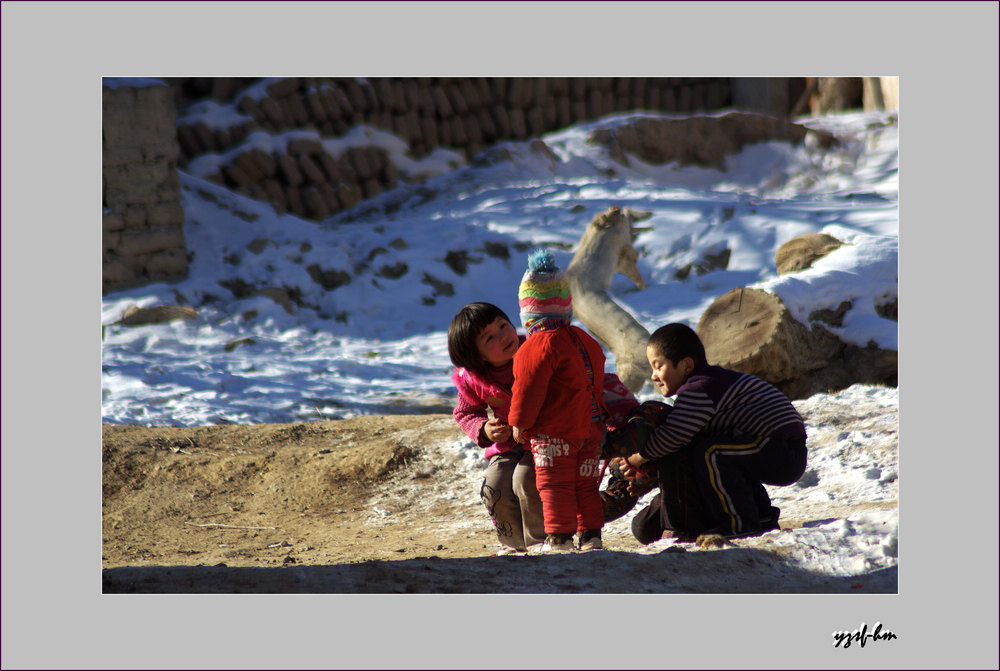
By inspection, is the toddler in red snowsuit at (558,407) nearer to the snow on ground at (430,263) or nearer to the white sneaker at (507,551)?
the white sneaker at (507,551)

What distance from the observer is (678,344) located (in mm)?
3092

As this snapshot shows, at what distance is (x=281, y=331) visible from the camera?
8.24 m

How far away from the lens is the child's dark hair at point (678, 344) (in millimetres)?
3088

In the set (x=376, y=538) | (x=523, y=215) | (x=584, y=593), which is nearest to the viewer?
(x=584, y=593)

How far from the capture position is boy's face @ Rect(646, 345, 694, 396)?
3.10 metres

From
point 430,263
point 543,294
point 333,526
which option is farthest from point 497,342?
point 430,263

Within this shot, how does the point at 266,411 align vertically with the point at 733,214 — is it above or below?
below

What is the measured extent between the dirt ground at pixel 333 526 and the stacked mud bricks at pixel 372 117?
18.0 ft

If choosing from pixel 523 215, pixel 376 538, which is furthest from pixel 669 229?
pixel 376 538

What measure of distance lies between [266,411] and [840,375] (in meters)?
3.58

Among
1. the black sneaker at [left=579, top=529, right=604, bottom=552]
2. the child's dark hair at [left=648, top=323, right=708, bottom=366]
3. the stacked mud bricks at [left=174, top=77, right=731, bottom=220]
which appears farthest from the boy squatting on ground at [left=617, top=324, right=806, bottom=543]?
the stacked mud bricks at [left=174, top=77, right=731, bottom=220]

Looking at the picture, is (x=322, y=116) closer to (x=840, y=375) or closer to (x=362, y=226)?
(x=362, y=226)

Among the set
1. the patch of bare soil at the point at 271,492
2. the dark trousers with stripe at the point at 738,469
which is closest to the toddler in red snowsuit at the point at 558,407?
the dark trousers with stripe at the point at 738,469

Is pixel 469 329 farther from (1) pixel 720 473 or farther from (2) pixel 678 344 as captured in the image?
(1) pixel 720 473
